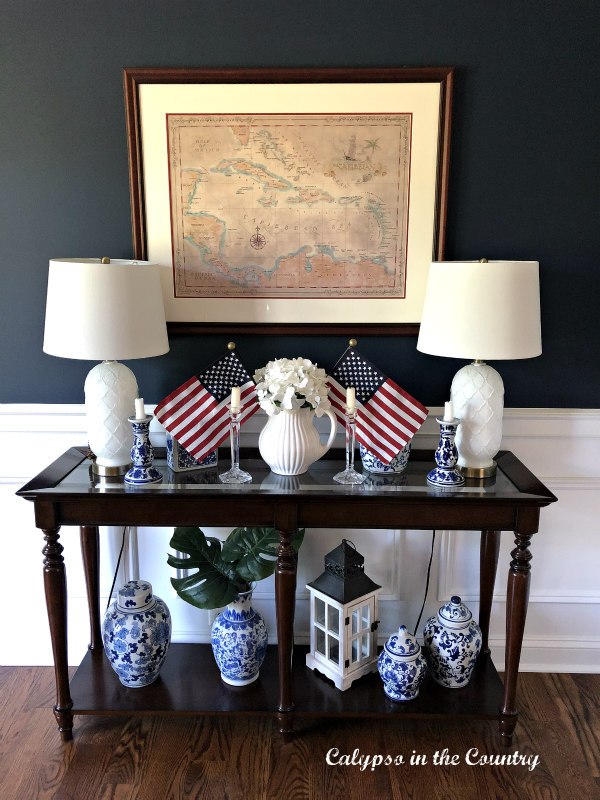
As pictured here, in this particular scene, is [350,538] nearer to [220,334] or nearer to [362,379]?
[362,379]

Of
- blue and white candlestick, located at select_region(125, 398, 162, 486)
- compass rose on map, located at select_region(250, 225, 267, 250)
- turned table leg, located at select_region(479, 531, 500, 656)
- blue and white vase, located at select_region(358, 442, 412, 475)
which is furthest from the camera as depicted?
turned table leg, located at select_region(479, 531, 500, 656)

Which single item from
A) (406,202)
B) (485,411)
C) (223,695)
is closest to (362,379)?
(485,411)

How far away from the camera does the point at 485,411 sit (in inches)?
86.9

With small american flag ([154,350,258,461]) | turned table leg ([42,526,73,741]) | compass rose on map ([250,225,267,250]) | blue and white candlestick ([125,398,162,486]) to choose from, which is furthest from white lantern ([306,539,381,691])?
compass rose on map ([250,225,267,250])

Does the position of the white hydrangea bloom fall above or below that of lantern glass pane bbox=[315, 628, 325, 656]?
above

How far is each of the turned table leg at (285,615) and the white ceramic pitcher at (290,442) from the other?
215 mm

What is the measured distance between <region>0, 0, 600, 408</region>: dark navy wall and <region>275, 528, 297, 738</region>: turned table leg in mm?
714

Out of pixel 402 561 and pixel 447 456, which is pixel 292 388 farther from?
pixel 402 561

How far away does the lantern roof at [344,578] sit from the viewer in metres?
2.34

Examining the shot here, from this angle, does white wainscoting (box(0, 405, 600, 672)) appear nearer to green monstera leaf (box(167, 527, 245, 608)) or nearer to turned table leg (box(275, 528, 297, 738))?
green monstera leaf (box(167, 527, 245, 608))

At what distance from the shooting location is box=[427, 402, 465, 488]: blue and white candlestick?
6.98ft

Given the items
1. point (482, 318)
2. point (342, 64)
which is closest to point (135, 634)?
point (482, 318)

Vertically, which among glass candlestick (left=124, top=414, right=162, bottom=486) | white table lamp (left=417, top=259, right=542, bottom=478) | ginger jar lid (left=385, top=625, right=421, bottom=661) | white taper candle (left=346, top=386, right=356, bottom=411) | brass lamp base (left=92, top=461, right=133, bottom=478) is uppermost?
white table lamp (left=417, top=259, right=542, bottom=478)

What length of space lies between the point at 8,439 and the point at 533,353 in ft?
6.09
